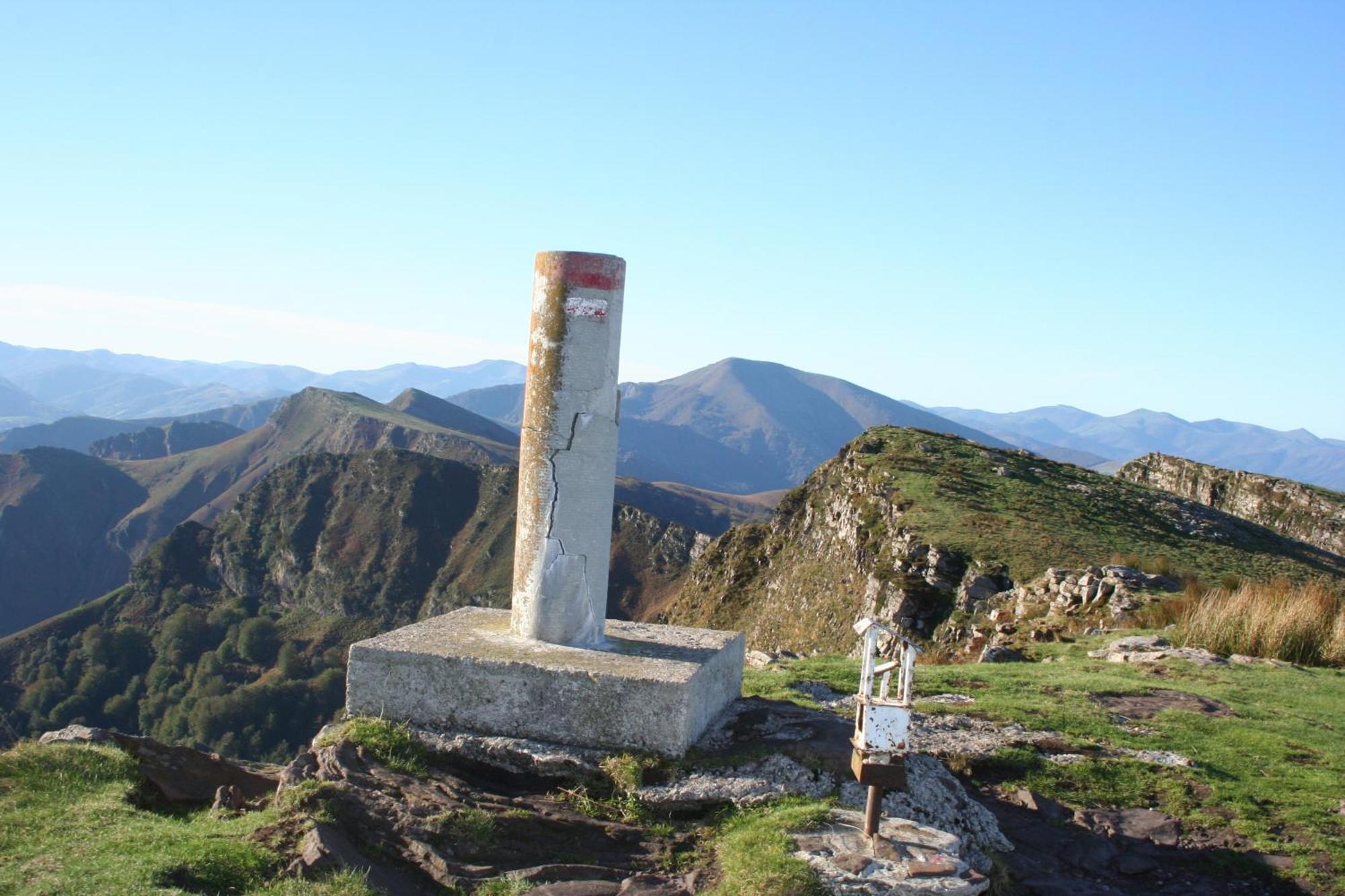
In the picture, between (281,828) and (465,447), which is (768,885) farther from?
(465,447)

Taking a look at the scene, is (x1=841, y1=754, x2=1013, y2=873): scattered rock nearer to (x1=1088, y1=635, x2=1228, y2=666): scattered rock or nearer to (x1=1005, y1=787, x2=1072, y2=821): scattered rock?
(x1=1005, y1=787, x2=1072, y2=821): scattered rock

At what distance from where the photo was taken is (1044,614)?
1798 cm

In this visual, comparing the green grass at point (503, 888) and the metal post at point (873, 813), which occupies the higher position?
the metal post at point (873, 813)

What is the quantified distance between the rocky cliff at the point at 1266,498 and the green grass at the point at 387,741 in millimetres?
29840

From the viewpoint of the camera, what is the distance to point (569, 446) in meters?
8.45

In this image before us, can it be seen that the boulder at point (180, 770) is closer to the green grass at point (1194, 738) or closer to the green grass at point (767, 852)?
the green grass at point (767, 852)

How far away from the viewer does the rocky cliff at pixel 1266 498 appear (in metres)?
32.1

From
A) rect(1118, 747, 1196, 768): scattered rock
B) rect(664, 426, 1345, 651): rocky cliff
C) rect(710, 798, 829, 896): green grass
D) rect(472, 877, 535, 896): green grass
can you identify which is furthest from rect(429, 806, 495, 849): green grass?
rect(664, 426, 1345, 651): rocky cliff

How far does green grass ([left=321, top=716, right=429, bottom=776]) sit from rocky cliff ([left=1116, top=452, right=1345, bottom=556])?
29840 millimetres

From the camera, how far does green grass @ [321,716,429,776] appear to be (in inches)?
297

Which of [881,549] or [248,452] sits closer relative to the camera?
[881,549]

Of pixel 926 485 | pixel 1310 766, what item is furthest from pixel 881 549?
pixel 1310 766

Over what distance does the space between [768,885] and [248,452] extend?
18137 centimetres

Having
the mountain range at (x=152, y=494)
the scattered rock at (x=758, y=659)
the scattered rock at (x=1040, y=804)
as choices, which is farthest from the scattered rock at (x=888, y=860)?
the mountain range at (x=152, y=494)
